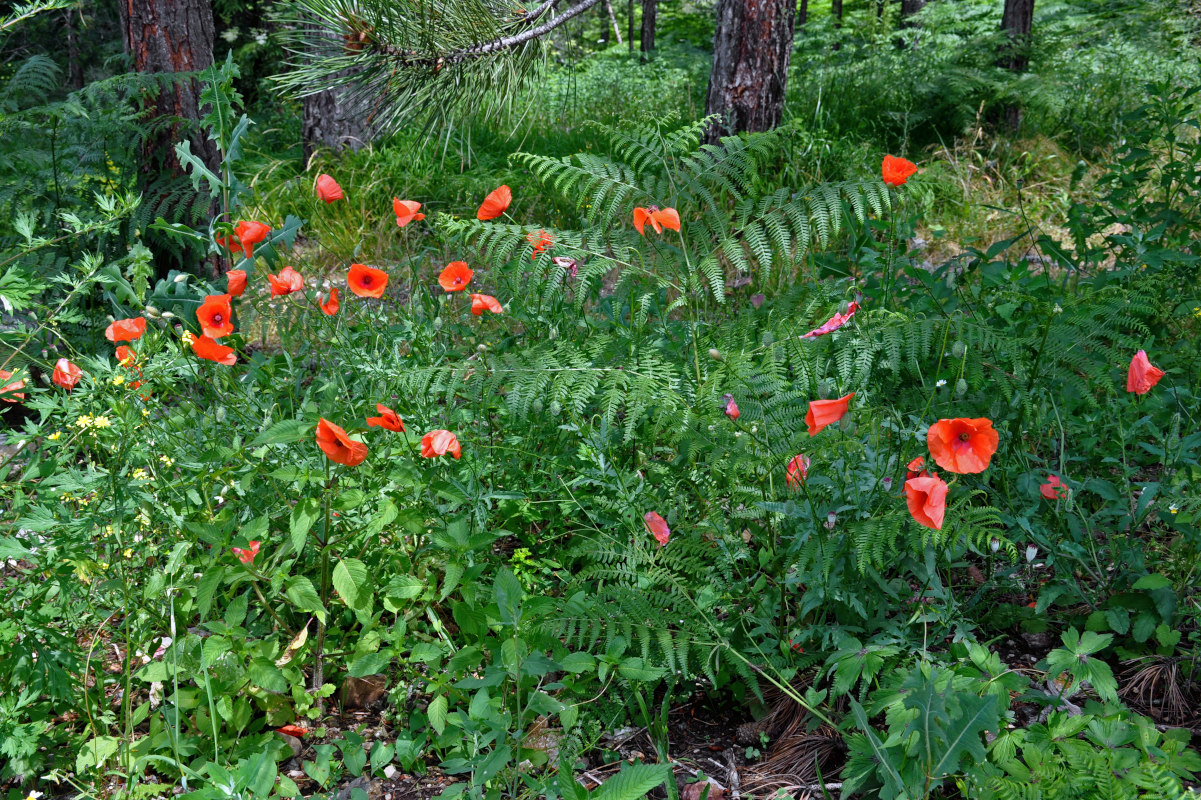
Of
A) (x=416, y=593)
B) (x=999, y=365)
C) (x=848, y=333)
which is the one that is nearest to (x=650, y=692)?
(x=416, y=593)

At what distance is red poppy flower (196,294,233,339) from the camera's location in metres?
1.92

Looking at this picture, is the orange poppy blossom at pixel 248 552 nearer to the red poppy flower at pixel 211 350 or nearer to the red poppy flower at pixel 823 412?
the red poppy flower at pixel 211 350

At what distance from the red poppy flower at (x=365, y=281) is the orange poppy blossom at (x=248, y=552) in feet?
2.16

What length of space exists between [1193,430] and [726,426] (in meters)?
1.22

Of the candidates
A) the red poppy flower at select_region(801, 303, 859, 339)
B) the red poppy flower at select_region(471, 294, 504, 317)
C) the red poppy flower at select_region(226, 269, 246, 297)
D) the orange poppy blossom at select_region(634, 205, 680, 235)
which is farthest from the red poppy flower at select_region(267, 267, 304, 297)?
the red poppy flower at select_region(801, 303, 859, 339)

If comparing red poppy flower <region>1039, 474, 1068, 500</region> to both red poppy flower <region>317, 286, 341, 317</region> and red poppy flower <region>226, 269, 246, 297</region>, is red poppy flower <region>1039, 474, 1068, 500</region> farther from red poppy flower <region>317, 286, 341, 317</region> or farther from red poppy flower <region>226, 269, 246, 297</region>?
red poppy flower <region>226, 269, 246, 297</region>

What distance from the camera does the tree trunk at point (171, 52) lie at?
11.2ft

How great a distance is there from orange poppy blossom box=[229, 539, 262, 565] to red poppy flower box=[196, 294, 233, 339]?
1.57 feet

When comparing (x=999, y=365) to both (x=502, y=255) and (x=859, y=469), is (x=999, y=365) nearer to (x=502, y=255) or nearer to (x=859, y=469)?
(x=859, y=469)

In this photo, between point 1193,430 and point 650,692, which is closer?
point 650,692

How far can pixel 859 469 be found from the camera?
1.70 metres

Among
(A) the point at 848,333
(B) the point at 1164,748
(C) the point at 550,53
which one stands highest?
(C) the point at 550,53

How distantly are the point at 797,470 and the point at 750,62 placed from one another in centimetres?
334

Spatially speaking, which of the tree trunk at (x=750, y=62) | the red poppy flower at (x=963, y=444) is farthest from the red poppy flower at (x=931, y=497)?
the tree trunk at (x=750, y=62)
